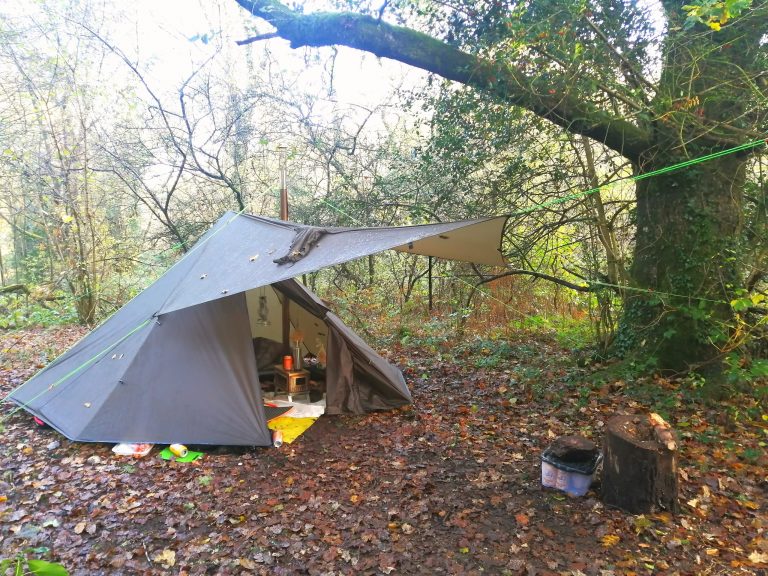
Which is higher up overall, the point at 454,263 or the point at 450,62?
the point at 450,62

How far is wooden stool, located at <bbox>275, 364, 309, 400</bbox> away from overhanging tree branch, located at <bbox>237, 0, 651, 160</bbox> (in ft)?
9.06

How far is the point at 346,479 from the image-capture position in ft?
9.63

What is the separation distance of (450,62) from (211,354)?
2909 mm

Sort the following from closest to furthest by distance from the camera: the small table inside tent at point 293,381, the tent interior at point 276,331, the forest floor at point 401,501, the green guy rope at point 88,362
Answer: the forest floor at point 401,501 < the green guy rope at point 88,362 < the small table inside tent at point 293,381 < the tent interior at point 276,331

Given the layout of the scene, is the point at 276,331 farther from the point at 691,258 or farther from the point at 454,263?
the point at 691,258

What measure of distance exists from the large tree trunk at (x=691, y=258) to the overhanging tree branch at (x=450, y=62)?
18.4 inches

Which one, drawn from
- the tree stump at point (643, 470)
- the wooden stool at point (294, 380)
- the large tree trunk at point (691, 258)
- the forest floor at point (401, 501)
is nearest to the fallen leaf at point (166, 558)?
the forest floor at point (401, 501)

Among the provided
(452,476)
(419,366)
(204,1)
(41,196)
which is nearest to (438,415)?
(452,476)

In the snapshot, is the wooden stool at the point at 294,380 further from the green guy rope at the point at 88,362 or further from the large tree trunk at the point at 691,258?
the large tree trunk at the point at 691,258

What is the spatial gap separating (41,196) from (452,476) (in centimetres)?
761

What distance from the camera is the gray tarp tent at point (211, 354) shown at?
3.14 metres

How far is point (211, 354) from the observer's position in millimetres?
3479

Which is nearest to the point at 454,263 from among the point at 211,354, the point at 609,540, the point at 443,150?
the point at 443,150

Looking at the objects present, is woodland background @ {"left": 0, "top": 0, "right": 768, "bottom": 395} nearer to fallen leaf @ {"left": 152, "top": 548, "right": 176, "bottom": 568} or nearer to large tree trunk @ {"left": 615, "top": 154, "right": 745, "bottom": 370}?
large tree trunk @ {"left": 615, "top": 154, "right": 745, "bottom": 370}
